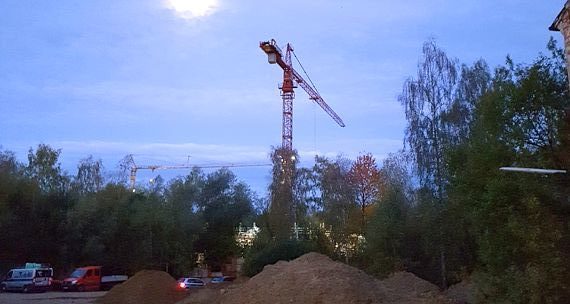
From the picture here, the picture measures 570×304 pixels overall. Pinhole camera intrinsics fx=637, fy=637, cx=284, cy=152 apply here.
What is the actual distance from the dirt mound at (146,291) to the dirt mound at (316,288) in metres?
8.24

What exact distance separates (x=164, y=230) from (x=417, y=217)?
30.6 meters

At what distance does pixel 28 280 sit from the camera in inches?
1789

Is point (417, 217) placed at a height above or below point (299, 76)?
below

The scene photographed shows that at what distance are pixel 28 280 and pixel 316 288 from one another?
28.7 metres

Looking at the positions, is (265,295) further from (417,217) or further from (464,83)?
(464,83)

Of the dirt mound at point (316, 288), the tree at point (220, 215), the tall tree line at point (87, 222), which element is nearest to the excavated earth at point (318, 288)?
the dirt mound at point (316, 288)

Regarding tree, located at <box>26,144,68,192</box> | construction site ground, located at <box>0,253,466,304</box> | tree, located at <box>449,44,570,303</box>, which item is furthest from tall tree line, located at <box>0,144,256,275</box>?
tree, located at <box>449,44,570,303</box>

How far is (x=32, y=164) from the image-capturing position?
65.8 m

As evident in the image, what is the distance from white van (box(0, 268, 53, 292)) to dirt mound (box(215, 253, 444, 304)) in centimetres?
2229

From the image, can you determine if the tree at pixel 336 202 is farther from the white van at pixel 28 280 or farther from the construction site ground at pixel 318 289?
the white van at pixel 28 280

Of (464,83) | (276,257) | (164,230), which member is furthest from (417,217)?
(164,230)

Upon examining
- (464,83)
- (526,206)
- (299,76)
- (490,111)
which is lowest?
(526,206)

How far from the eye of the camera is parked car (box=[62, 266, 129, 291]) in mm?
46906

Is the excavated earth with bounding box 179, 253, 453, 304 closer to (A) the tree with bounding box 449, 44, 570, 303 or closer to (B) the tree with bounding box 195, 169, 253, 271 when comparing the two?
(A) the tree with bounding box 449, 44, 570, 303
